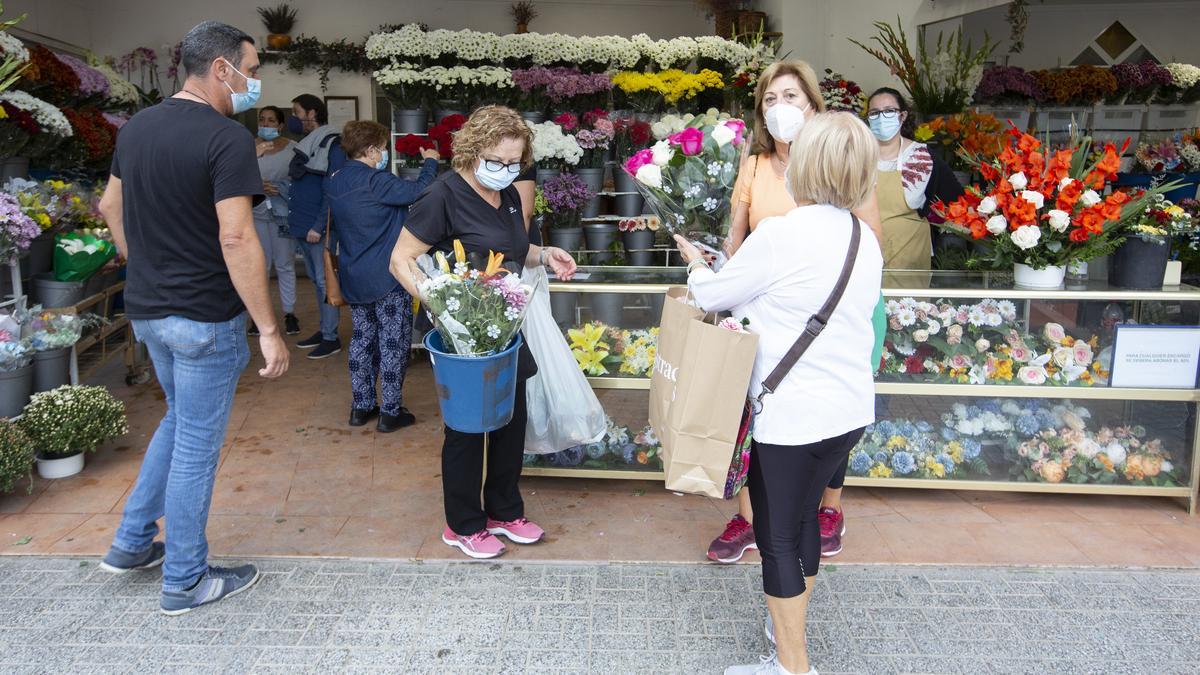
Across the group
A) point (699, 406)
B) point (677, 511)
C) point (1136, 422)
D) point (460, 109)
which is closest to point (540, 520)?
point (677, 511)

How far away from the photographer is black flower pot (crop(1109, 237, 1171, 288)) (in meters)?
3.62

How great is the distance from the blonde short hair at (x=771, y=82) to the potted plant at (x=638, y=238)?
213 cm

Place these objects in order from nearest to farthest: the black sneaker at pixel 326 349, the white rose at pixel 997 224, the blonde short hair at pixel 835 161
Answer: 1. the blonde short hair at pixel 835 161
2. the white rose at pixel 997 224
3. the black sneaker at pixel 326 349

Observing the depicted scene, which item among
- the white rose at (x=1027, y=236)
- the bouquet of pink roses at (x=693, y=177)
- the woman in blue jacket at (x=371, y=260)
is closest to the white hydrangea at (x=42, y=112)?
the woman in blue jacket at (x=371, y=260)

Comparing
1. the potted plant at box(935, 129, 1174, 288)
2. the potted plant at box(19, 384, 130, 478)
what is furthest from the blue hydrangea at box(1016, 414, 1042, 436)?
the potted plant at box(19, 384, 130, 478)

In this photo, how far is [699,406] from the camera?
2.42m

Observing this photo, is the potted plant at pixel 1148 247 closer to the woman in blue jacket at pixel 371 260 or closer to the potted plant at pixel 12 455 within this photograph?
the woman in blue jacket at pixel 371 260

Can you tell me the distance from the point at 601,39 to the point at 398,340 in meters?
2.86

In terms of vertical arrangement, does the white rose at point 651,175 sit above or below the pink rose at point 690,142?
below

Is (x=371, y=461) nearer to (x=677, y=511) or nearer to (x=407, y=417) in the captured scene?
(x=407, y=417)

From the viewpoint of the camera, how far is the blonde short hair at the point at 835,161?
2248 mm

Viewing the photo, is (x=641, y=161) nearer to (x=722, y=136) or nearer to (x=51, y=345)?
(x=722, y=136)

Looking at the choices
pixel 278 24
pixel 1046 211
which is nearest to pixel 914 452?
pixel 1046 211

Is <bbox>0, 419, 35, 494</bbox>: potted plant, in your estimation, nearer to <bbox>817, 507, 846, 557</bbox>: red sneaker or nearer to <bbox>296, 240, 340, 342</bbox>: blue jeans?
<bbox>296, 240, 340, 342</bbox>: blue jeans
